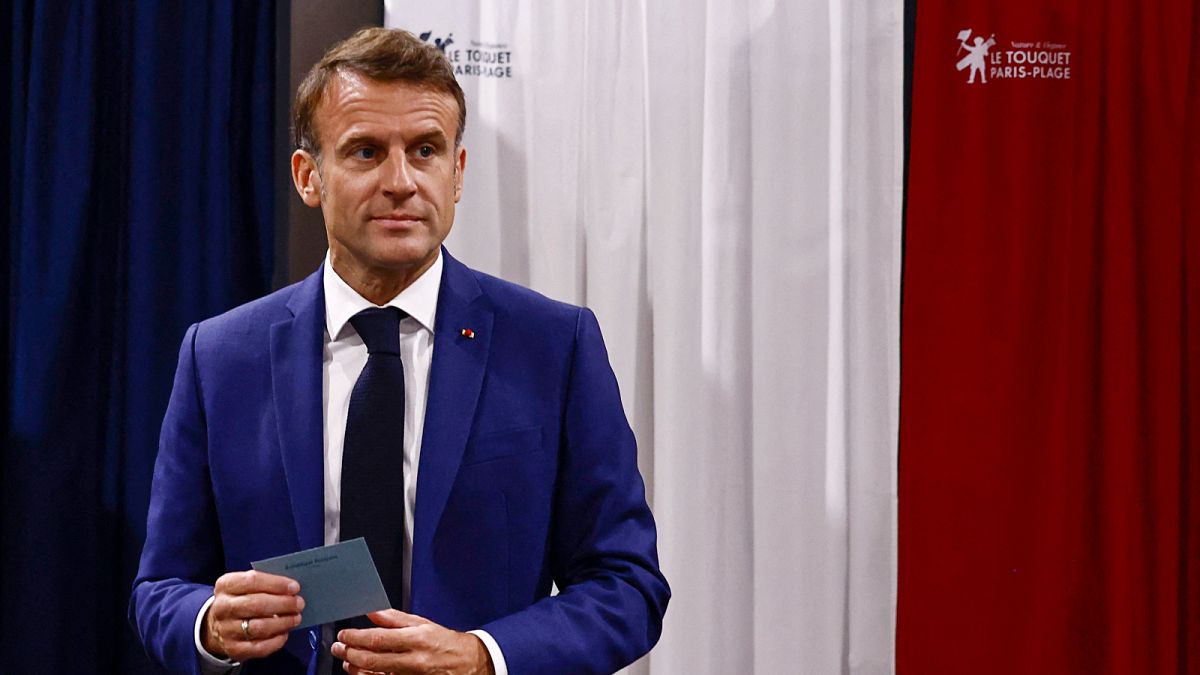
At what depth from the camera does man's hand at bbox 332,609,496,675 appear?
1326mm

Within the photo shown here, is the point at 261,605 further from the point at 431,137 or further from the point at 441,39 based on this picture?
the point at 441,39

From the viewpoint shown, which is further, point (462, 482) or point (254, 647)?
point (462, 482)

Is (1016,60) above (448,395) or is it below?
above

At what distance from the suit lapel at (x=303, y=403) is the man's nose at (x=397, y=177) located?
200mm

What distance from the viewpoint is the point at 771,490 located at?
115 inches

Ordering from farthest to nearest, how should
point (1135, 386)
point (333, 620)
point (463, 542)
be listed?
point (1135, 386) < point (463, 542) < point (333, 620)

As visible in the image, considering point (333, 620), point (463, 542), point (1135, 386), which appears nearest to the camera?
point (333, 620)

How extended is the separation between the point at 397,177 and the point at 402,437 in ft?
1.10

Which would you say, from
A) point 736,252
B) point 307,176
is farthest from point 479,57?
point 307,176

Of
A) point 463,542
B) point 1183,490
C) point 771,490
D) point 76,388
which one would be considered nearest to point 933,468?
point 771,490

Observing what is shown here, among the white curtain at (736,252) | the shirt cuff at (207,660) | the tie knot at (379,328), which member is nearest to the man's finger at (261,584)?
the shirt cuff at (207,660)

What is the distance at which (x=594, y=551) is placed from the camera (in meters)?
1.55

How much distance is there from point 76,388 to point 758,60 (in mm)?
1879

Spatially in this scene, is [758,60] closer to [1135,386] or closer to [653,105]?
[653,105]
